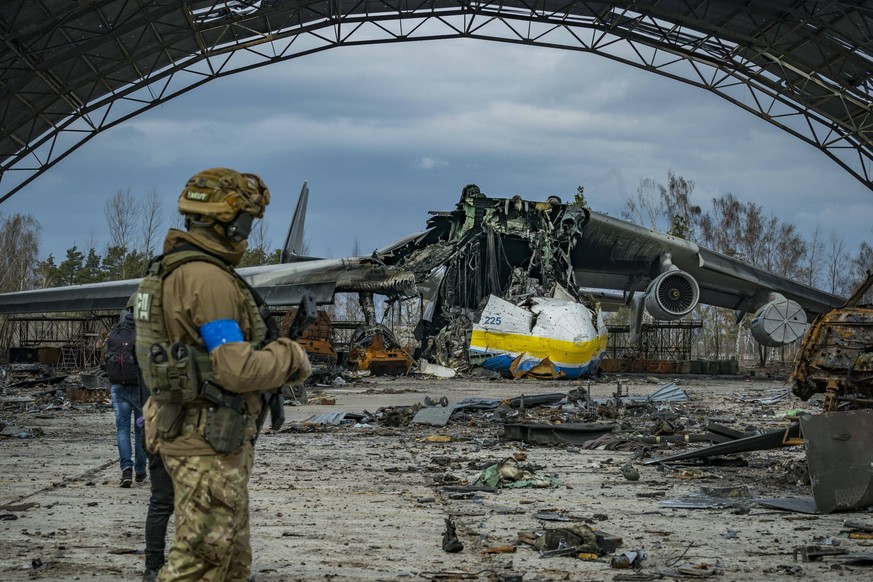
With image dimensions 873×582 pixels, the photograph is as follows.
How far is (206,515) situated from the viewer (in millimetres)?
3434

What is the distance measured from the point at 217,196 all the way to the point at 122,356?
4685 millimetres

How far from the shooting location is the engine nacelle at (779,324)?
24406mm

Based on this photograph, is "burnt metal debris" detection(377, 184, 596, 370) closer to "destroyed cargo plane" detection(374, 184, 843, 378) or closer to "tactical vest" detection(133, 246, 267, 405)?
"destroyed cargo plane" detection(374, 184, 843, 378)

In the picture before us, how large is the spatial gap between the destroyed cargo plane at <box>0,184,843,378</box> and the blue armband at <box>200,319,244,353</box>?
20.1m

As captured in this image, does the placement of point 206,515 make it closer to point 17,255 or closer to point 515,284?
point 515,284

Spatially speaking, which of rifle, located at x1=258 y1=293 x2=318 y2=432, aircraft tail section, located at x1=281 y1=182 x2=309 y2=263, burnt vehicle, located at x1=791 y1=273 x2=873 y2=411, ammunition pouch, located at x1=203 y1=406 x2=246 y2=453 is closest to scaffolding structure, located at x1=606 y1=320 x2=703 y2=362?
aircraft tail section, located at x1=281 y1=182 x2=309 y2=263

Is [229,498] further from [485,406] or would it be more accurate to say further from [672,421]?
[485,406]

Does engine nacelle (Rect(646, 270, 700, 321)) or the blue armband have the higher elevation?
engine nacelle (Rect(646, 270, 700, 321))

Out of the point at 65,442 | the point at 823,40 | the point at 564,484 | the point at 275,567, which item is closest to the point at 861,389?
the point at 564,484

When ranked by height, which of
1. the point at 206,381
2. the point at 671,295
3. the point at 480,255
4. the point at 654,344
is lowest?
the point at 206,381

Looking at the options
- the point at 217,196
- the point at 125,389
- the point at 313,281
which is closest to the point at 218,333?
the point at 217,196

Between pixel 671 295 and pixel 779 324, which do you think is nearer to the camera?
pixel 779 324

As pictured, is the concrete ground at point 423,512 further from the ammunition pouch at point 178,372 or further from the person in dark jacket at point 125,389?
the ammunition pouch at point 178,372

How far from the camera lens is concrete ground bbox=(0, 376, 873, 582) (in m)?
5.27
